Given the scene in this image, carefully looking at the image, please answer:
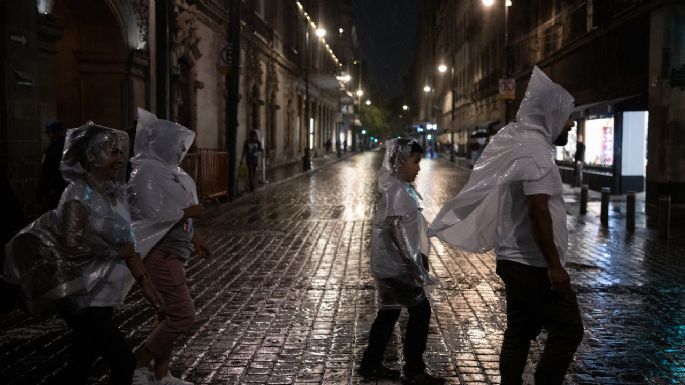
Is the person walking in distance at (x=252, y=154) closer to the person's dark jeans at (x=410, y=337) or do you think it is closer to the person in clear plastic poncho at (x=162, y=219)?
the person's dark jeans at (x=410, y=337)

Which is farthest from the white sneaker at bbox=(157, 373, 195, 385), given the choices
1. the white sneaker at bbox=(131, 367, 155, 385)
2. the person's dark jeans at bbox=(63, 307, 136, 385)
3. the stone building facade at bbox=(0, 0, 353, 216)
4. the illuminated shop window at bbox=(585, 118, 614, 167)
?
the illuminated shop window at bbox=(585, 118, 614, 167)

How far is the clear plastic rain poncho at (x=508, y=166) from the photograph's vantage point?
12.2 feet

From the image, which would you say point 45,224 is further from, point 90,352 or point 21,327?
point 21,327

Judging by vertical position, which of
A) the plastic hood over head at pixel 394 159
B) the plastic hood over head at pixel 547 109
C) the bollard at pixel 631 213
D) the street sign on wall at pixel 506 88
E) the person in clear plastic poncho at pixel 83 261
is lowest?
the bollard at pixel 631 213

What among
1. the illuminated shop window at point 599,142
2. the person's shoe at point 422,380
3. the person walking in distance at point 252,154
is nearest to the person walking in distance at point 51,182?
the person's shoe at point 422,380

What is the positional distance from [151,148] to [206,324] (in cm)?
244

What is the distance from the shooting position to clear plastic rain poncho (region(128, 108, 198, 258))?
423cm

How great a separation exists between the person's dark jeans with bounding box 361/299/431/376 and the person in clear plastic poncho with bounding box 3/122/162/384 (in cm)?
170

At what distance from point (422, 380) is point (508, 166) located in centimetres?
166

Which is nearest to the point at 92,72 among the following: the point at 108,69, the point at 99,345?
the point at 108,69

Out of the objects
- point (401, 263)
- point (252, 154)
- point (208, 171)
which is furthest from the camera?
point (252, 154)

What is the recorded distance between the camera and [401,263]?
462 centimetres

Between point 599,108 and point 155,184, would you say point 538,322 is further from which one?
point 599,108

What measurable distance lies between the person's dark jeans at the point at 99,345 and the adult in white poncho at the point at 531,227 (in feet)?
6.48
